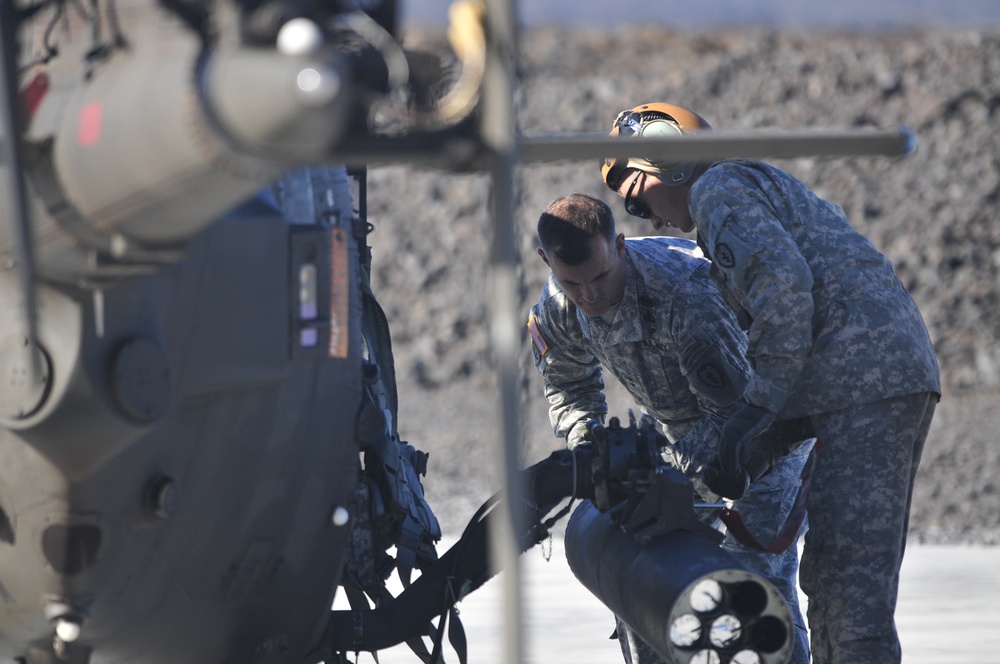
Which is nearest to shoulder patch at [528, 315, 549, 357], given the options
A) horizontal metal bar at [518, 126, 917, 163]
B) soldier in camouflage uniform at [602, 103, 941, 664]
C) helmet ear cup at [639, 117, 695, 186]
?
helmet ear cup at [639, 117, 695, 186]

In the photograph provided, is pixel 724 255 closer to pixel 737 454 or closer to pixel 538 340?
pixel 737 454

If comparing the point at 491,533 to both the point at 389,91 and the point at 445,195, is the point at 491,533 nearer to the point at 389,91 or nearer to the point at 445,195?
the point at 389,91

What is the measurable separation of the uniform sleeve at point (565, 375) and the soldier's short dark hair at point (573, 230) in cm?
68

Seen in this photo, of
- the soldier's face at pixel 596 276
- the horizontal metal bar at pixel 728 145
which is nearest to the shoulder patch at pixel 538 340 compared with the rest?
the soldier's face at pixel 596 276

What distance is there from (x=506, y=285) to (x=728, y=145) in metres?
0.80

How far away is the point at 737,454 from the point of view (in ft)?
15.4

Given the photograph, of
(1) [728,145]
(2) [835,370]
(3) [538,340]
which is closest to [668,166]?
(2) [835,370]

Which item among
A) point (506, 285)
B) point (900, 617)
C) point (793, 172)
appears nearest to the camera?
point (506, 285)

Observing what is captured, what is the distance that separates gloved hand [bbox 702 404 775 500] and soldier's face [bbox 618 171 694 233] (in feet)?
3.17

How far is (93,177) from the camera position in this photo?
9.87 feet

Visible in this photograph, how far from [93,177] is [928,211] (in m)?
17.8

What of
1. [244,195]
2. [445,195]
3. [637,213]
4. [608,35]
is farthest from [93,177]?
[608,35]

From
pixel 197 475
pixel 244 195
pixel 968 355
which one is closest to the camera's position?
pixel 244 195

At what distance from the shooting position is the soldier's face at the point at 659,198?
5422mm
